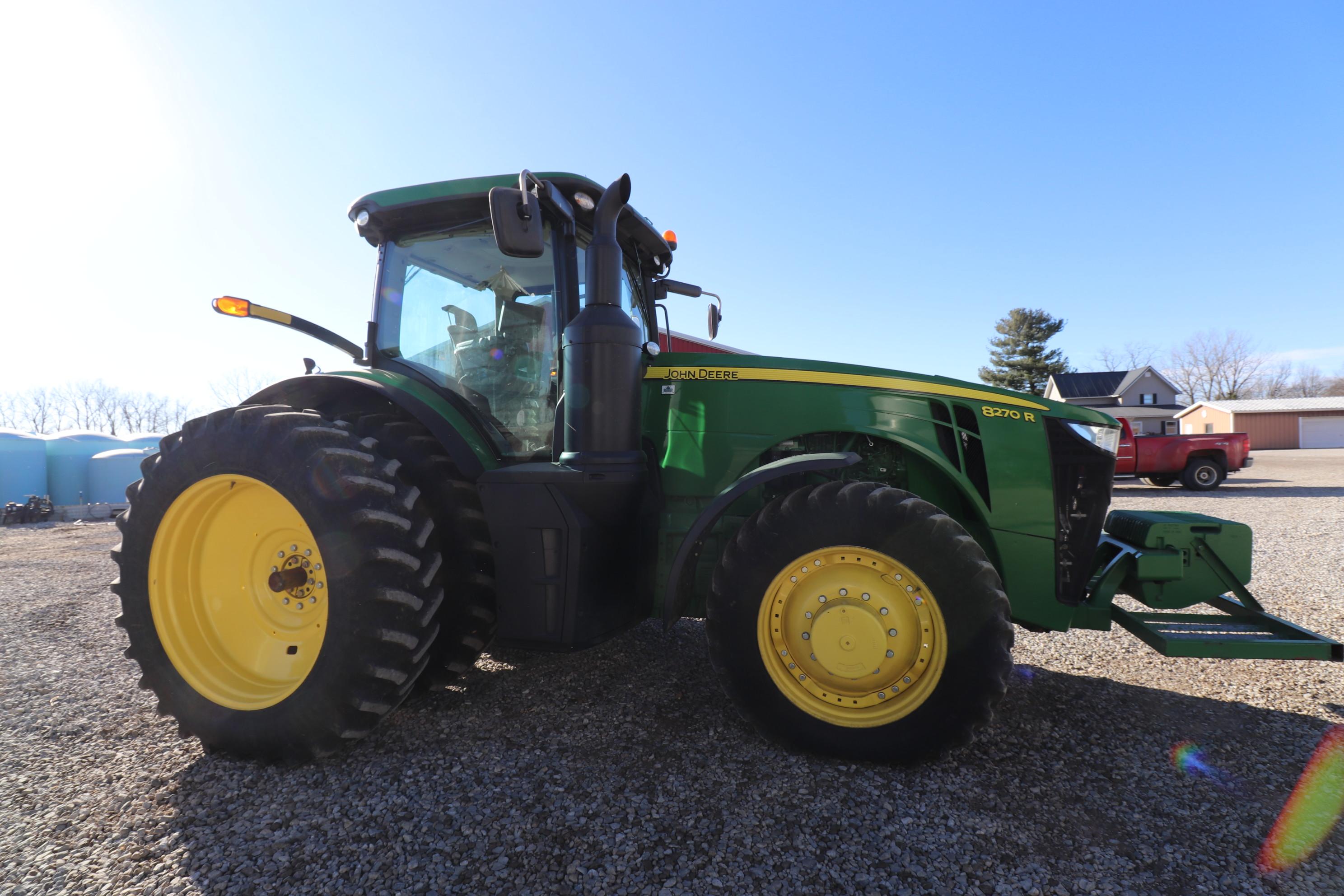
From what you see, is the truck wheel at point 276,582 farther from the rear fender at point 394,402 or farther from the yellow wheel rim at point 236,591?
the rear fender at point 394,402

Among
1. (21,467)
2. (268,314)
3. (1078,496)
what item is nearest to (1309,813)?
(1078,496)

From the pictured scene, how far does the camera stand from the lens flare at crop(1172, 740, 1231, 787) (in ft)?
6.95

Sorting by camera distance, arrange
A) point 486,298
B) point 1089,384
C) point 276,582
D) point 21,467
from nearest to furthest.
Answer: point 276,582 < point 486,298 < point 21,467 < point 1089,384

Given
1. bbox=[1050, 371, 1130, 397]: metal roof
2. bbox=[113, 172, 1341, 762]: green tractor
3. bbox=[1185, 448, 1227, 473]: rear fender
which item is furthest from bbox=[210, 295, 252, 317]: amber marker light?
bbox=[1050, 371, 1130, 397]: metal roof

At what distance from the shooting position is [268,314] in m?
3.05

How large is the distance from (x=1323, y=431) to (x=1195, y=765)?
51986 mm

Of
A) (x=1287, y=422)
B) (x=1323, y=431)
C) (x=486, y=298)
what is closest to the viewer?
(x=486, y=298)

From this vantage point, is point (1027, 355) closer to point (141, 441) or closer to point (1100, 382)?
point (1100, 382)

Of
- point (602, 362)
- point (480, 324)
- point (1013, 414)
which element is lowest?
point (1013, 414)

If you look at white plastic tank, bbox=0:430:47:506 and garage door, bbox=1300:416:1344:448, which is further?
garage door, bbox=1300:416:1344:448

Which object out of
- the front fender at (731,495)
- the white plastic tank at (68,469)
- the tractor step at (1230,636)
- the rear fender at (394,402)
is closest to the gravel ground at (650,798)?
the tractor step at (1230,636)

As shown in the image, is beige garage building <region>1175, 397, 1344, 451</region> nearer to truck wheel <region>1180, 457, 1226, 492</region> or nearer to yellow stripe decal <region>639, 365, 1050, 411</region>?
truck wheel <region>1180, 457, 1226, 492</region>

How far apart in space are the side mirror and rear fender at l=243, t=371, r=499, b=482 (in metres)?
0.80

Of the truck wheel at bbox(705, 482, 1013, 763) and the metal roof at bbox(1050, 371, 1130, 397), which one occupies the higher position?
the metal roof at bbox(1050, 371, 1130, 397)
